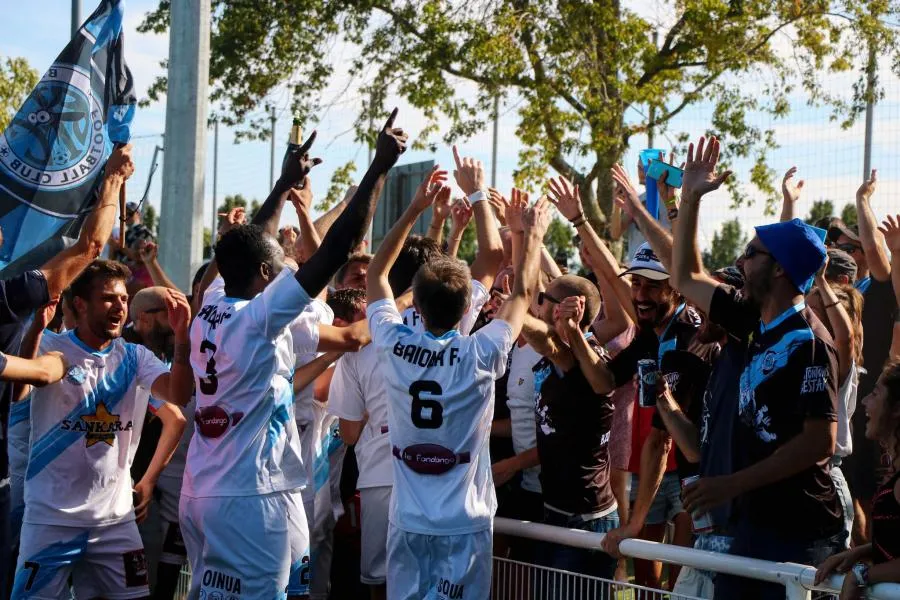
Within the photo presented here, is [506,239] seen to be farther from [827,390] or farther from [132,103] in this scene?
[827,390]

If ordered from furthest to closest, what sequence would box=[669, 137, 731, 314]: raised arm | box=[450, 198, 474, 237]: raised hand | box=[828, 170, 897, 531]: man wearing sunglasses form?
box=[828, 170, 897, 531]: man wearing sunglasses
box=[450, 198, 474, 237]: raised hand
box=[669, 137, 731, 314]: raised arm

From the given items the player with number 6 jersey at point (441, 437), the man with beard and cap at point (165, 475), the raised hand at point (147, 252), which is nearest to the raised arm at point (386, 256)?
the player with number 6 jersey at point (441, 437)

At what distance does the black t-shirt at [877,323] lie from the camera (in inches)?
292

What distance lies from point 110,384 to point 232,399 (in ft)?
3.05

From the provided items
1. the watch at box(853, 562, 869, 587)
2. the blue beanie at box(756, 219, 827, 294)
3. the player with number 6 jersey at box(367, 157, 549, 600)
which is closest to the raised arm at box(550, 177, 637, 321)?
the player with number 6 jersey at box(367, 157, 549, 600)

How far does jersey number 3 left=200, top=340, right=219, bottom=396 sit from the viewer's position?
16.4 feet

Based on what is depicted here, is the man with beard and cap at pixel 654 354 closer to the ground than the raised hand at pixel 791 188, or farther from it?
closer to the ground

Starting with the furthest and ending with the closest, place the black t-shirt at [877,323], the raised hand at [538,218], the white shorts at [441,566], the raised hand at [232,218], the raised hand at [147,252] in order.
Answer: the raised hand at [147,252] → the black t-shirt at [877,323] → the raised hand at [232,218] → the raised hand at [538,218] → the white shorts at [441,566]

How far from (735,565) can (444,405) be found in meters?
1.45

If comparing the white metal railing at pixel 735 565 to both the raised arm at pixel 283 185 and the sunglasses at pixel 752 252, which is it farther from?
the raised arm at pixel 283 185

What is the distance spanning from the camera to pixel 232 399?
496 centimetres

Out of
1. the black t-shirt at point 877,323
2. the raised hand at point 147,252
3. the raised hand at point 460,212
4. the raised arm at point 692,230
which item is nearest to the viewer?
the raised arm at point 692,230

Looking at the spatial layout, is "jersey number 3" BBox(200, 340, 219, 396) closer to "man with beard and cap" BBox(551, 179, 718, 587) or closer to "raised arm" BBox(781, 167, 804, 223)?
"man with beard and cap" BBox(551, 179, 718, 587)

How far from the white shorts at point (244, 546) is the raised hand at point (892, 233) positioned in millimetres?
3932
